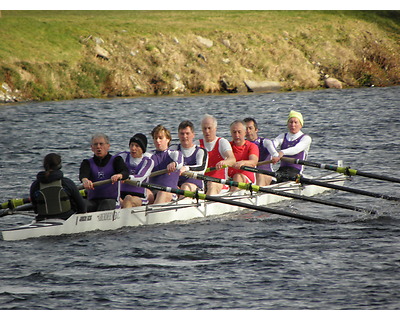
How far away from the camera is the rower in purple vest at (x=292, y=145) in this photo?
53.8ft

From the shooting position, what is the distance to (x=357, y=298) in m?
9.88

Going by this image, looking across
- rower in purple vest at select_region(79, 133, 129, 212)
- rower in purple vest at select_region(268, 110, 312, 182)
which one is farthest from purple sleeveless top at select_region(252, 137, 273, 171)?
rower in purple vest at select_region(79, 133, 129, 212)

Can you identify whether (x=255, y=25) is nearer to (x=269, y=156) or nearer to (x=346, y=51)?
(x=346, y=51)

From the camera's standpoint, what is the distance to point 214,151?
1506cm

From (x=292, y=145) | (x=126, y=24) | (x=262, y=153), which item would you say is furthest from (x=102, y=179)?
(x=126, y=24)

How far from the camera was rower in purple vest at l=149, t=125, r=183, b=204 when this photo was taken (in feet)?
45.0

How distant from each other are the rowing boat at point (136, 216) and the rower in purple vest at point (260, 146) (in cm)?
30

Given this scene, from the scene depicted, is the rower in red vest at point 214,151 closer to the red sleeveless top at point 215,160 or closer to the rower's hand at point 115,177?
the red sleeveless top at point 215,160

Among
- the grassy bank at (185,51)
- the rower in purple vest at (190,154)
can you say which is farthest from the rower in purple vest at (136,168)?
the grassy bank at (185,51)

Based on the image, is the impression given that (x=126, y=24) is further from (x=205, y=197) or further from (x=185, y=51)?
(x=205, y=197)

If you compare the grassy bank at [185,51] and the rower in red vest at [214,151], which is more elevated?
the grassy bank at [185,51]

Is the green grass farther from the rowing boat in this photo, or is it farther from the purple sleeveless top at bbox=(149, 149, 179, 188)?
the purple sleeveless top at bbox=(149, 149, 179, 188)

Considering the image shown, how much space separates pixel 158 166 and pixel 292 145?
13.4 ft

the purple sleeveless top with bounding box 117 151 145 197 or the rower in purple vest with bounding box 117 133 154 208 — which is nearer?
the rower in purple vest with bounding box 117 133 154 208
